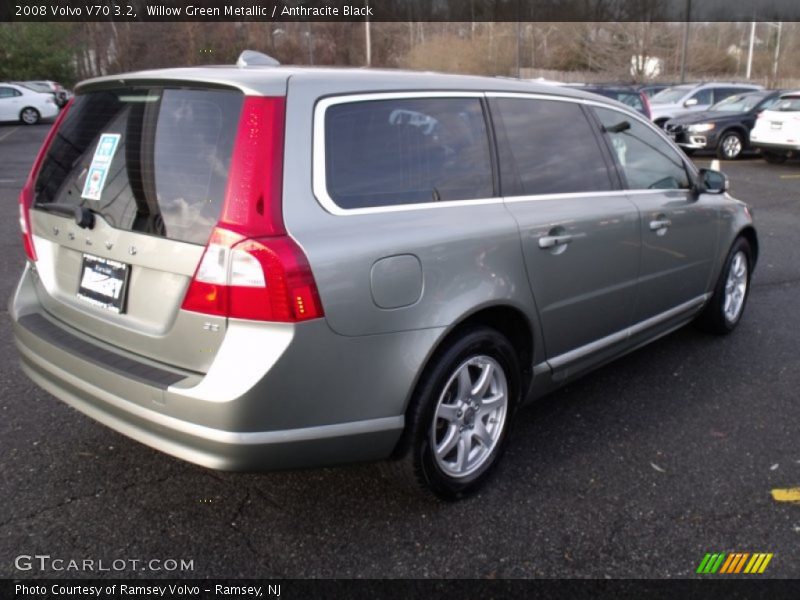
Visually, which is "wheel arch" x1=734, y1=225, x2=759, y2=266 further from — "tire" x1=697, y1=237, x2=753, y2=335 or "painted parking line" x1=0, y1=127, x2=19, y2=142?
"painted parking line" x1=0, y1=127, x2=19, y2=142

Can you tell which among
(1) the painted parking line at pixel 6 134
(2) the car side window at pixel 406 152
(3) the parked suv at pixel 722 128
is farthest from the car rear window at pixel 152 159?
(1) the painted parking line at pixel 6 134

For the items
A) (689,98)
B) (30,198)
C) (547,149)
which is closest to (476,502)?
(547,149)

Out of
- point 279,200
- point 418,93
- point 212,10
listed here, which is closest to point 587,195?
point 418,93

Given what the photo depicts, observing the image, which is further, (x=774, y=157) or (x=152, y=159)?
(x=774, y=157)

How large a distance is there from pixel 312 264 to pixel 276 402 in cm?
47

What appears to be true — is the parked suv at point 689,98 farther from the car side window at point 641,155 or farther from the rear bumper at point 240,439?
the rear bumper at point 240,439

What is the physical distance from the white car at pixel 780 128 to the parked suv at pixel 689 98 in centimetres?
326

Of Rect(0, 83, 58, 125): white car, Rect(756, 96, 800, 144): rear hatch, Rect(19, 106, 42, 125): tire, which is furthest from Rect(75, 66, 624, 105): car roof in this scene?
Rect(19, 106, 42, 125): tire

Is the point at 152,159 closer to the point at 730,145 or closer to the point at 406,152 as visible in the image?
the point at 406,152

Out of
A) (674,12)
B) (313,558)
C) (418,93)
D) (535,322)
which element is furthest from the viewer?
(674,12)

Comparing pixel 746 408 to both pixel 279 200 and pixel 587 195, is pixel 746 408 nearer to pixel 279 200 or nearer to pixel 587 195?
pixel 587 195

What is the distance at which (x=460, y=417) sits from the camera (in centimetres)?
307

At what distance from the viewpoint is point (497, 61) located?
48781 mm

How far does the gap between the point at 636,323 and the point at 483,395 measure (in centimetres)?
138
